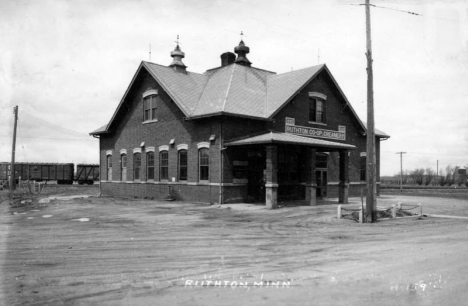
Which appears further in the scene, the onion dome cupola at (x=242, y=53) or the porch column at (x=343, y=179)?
the onion dome cupola at (x=242, y=53)

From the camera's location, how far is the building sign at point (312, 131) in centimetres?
2416

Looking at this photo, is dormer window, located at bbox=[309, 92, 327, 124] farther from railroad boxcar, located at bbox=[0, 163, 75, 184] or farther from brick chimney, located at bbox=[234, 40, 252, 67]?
railroad boxcar, located at bbox=[0, 163, 75, 184]

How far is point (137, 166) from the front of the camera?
2780 centimetres

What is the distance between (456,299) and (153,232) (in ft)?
27.6

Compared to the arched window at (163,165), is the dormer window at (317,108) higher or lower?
higher

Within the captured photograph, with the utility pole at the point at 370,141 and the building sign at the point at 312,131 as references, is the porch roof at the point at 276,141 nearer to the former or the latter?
the building sign at the point at 312,131

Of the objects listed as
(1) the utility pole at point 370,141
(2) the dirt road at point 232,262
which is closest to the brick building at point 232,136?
(1) the utility pole at point 370,141

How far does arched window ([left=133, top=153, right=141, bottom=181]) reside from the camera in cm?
2759

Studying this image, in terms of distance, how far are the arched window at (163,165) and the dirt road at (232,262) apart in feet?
33.3

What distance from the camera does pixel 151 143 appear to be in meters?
26.2

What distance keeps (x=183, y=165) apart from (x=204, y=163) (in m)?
1.98

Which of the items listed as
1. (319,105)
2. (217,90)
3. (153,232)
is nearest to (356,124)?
(319,105)

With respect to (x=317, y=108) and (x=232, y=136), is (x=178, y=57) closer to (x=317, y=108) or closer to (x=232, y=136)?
(x=317, y=108)

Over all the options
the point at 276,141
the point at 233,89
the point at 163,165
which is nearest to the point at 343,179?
the point at 276,141
